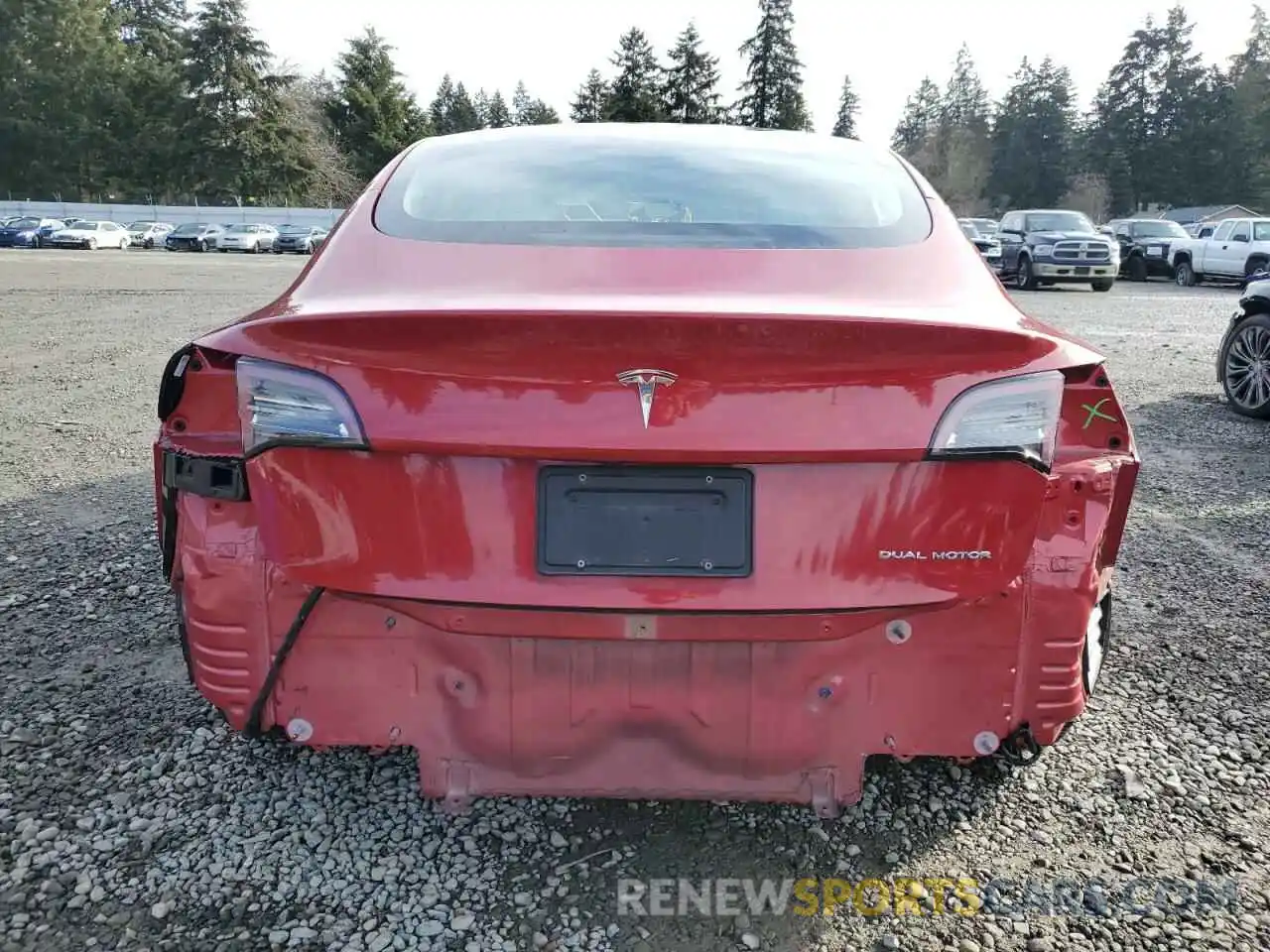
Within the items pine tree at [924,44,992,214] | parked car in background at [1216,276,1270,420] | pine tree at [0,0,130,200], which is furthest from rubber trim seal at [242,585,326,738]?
pine tree at [924,44,992,214]

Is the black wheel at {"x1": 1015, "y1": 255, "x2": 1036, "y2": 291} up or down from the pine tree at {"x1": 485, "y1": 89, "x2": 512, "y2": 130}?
down

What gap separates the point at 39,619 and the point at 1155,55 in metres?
95.8

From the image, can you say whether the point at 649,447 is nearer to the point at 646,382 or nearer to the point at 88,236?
the point at 646,382

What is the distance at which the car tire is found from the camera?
747cm

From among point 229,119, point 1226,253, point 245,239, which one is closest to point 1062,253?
point 1226,253

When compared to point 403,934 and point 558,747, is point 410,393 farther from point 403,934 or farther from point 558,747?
point 403,934

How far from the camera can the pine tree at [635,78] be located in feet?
235

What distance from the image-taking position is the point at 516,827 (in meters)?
2.44

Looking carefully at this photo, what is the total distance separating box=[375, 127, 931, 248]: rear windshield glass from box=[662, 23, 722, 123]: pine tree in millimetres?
73297

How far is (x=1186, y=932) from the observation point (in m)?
2.09

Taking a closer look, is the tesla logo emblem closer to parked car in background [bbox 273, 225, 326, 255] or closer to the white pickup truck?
the white pickup truck

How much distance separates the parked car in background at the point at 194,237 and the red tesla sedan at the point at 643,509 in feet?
145

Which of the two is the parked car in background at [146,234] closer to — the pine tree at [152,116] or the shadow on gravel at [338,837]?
the pine tree at [152,116]

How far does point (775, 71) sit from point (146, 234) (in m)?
47.9
